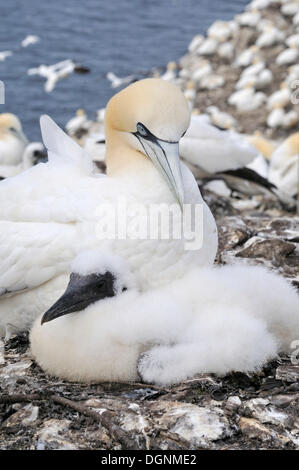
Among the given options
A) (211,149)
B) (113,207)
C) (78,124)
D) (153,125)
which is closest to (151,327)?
(113,207)

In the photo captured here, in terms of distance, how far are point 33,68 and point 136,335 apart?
14.3 meters

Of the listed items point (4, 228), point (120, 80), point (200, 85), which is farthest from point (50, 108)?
point (4, 228)

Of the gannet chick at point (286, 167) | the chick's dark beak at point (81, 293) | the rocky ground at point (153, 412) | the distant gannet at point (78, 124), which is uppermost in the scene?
the chick's dark beak at point (81, 293)

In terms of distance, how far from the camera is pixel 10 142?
9312 mm

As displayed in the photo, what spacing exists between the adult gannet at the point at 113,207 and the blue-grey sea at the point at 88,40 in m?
10.4

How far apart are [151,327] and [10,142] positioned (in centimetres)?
676

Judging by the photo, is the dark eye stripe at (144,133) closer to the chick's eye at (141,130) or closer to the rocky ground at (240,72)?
the chick's eye at (141,130)

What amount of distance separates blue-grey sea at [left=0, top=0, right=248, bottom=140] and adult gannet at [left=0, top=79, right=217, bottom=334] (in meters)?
10.4

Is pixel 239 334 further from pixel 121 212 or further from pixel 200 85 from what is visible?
pixel 200 85

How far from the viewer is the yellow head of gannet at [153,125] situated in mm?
3055

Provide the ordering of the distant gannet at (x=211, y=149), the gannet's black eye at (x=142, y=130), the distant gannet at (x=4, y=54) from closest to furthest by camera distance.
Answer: the gannet's black eye at (x=142, y=130) → the distant gannet at (x=211, y=149) → the distant gannet at (x=4, y=54)

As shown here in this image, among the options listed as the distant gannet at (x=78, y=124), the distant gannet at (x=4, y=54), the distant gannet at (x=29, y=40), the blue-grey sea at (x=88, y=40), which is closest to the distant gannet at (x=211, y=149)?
the distant gannet at (x=78, y=124)

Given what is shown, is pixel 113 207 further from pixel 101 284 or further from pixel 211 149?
pixel 211 149

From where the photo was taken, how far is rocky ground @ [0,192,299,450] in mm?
2594
